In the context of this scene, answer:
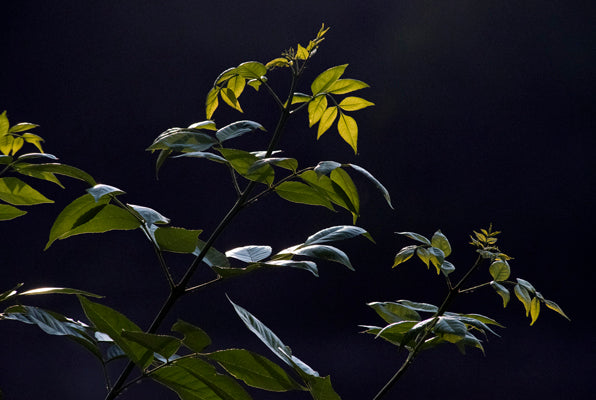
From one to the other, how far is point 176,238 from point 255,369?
137 mm

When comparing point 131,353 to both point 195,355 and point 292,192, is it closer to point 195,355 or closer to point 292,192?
point 195,355

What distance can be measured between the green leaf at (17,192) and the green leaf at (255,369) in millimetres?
274

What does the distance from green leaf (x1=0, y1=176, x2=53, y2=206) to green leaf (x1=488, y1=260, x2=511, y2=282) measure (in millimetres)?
526

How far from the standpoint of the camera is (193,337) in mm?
462

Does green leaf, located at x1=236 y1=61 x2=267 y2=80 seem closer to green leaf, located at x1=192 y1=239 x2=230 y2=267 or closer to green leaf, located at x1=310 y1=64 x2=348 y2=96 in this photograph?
green leaf, located at x1=310 y1=64 x2=348 y2=96

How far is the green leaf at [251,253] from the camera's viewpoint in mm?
597

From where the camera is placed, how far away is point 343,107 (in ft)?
2.13

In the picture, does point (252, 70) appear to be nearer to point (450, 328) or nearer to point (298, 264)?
point (298, 264)

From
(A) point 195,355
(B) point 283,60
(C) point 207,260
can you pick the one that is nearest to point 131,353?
(A) point 195,355

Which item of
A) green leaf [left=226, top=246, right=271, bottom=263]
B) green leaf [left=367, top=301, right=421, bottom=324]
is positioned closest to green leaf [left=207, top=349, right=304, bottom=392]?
green leaf [left=226, top=246, right=271, bottom=263]

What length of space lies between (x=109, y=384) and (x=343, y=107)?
396mm

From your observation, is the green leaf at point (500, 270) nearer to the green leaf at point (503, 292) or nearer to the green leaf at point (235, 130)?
the green leaf at point (503, 292)

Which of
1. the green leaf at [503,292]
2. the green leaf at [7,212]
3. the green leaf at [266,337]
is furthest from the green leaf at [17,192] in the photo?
the green leaf at [503,292]

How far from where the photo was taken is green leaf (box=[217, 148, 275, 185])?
0.51 metres
